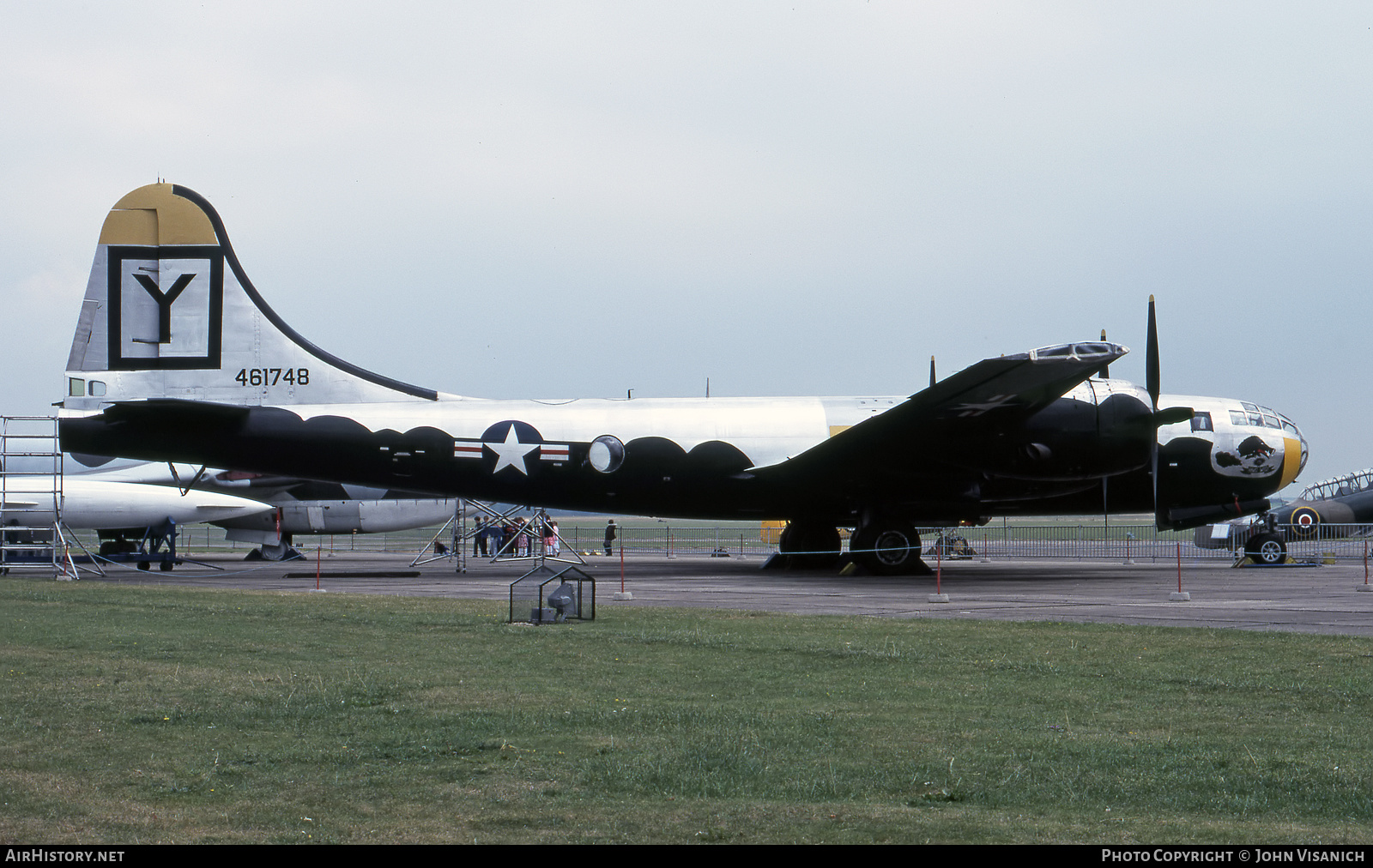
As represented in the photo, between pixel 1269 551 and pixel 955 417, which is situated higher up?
pixel 955 417

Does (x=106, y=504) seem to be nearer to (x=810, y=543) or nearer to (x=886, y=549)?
(x=810, y=543)

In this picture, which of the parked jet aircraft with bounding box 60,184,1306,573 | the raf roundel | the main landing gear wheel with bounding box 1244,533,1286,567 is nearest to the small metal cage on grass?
the parked jet aircraft with bounding box 60,184,1306,573

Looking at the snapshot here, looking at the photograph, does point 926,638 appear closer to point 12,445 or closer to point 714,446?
point 714,446

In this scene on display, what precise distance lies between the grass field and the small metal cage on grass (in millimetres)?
1197

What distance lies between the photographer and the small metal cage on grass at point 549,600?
15.8 metres

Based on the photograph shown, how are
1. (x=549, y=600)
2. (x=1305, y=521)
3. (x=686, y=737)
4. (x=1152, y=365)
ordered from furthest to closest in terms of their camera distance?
(x=1305, y=521)
(x=1152, y=365)
(x=549, y=600)
(x=686, y=737)

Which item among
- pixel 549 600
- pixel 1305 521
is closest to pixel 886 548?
pixel 549 600

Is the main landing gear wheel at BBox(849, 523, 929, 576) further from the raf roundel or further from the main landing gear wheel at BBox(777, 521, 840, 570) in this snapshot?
the raf roundel

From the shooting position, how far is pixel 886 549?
2580cm

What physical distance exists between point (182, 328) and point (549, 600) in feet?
47.1

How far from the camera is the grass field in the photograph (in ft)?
19.6

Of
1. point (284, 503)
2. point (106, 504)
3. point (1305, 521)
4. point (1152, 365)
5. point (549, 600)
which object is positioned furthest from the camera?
point (284, 503)

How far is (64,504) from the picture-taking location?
110 ft
